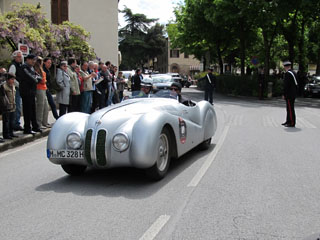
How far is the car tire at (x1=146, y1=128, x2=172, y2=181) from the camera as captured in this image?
19.1 ft

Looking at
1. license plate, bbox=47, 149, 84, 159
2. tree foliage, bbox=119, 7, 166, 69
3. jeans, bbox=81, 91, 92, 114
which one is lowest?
license plate, bbox=47, 149, 84, 159

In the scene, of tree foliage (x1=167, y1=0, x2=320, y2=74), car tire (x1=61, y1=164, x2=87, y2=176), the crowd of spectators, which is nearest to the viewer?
car tire (x1=61, y1=164, x2=87, y2=176)

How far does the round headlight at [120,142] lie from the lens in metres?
5.54

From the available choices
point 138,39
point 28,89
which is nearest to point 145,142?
point 28,89

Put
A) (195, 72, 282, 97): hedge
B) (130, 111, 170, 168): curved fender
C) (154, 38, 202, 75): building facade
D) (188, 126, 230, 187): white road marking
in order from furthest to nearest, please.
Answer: (154, 38, 202, 75): building facade
(195, 72, 282, 97): hedge
(188, 126, 230, 187): white road marking
(130, 111, 170, 168): curved fender

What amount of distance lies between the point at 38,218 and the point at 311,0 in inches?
964

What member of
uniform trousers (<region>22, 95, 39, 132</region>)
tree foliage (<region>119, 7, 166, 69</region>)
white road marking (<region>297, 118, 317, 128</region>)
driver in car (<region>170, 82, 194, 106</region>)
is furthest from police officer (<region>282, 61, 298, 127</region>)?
tree foliage (<region>119, 7, 166, 69</region>)

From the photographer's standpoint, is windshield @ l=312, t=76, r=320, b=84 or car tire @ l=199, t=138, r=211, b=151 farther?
windshield @ l=312, t=76, r=320, b=84

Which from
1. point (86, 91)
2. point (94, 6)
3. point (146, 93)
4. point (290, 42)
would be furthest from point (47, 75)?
point (290, 42)

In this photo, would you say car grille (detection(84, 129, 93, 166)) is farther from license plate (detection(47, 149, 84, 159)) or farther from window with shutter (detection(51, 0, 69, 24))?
window with shutter (detection(51, 0, 69, 24))

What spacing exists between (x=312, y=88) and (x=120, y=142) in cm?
2667

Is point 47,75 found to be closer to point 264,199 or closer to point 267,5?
point 264,199

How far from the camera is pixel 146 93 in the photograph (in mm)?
7945

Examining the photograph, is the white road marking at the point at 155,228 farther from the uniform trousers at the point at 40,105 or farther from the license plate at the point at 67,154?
the uniform trousers at the point at 40,105
